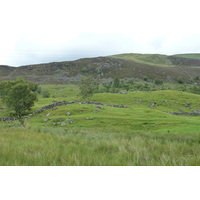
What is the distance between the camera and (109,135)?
34.9 ft

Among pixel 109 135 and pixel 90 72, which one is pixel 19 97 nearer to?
pixel 109 135

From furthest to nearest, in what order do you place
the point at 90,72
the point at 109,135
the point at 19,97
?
the point at 90,72
the point at 19,97
the point at 109,135

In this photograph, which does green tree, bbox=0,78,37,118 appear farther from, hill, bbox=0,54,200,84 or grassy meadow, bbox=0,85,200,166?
hill, bbox=0,54,200,84

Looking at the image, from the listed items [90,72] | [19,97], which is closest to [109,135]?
[19,97]

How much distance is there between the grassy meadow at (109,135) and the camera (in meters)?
3.46

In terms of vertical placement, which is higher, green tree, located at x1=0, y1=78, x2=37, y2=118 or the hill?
the hill

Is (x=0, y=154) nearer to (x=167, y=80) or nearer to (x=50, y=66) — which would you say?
(x=167, y=80)

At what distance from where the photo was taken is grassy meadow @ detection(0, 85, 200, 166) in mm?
3456

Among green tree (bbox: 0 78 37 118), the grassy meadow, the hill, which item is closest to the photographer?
the grassy meadow

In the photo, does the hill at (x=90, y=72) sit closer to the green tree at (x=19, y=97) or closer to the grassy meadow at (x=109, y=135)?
the grassy meadow at (x=109, y=135)

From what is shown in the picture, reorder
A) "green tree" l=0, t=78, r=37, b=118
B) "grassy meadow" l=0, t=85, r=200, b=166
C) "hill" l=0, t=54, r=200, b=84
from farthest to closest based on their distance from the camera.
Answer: "hill" l=0, t=54, r=200, b=84, "green tree" l=0, t=78, r=37, b=118, "grassy meadow" l=0, t=85, r=200, b=166

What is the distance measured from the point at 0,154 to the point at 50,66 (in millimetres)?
198283

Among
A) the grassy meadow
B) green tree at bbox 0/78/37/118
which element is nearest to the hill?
the grassy meadow

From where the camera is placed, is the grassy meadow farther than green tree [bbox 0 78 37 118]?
No
